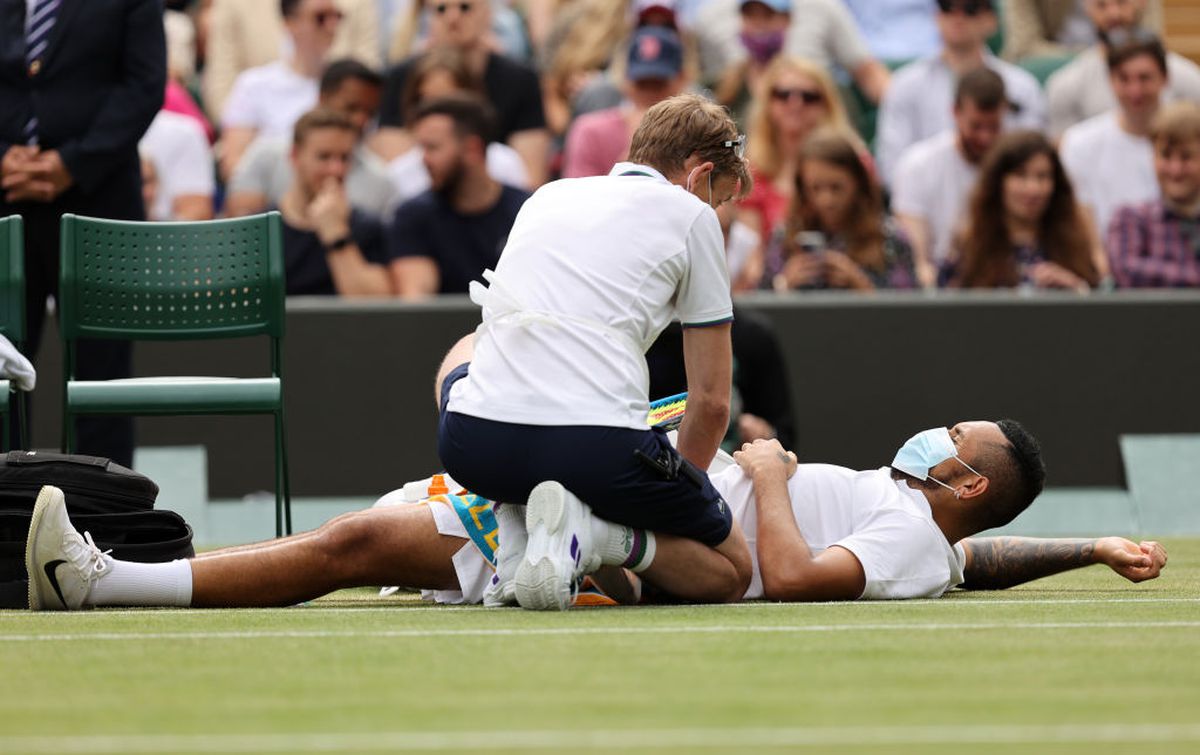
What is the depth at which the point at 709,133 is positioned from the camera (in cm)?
572

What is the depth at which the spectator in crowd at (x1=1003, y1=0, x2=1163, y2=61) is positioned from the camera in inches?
549

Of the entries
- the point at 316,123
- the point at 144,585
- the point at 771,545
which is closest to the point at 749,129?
the point at 316,123

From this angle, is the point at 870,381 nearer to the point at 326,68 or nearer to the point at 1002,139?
the point at 1002,139

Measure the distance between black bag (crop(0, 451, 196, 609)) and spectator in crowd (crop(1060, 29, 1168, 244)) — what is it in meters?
7.20

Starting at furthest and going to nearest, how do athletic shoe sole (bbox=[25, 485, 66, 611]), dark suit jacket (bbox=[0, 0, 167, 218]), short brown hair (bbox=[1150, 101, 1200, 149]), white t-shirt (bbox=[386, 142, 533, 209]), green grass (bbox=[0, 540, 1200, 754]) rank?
white t-shirt (bbox=[386, 142, 533, 209]) < short brown hair (bbox=[1150, 101, 1200, 149]) < dark suit jacket (bbox=[0, 0, 167, 218]) < athletic shoe sole (bbox=[25, 485, 66, 611]) < green grass (bbox=[0, 540, 1200, 754])

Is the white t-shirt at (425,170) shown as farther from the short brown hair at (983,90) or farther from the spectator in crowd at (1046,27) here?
the spectator in crowd at (1046,27)

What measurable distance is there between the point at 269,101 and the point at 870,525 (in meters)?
7.58

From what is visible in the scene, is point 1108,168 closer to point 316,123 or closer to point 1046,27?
point 1046,27

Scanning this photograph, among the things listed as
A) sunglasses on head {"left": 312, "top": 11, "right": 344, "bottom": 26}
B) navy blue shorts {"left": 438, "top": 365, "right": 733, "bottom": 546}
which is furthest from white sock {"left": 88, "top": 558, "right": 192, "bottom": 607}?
sunglasses on head {"left": 312, "top": 11, "right": 344, "bottom": 26}

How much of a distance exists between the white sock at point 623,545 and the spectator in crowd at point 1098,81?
7.77m

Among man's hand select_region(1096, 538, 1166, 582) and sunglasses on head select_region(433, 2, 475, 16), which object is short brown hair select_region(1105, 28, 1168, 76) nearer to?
sunglasses on head select_region(433, 2, 475, 16)

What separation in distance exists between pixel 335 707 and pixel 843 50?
9.99 m

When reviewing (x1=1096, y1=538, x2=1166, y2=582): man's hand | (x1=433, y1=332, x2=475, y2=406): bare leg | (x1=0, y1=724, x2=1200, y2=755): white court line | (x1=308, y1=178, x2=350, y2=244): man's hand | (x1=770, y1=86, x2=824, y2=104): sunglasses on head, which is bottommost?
(x1=1096, y1=538, x2=1166, y2=582): man's hand

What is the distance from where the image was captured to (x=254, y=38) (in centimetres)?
1339
